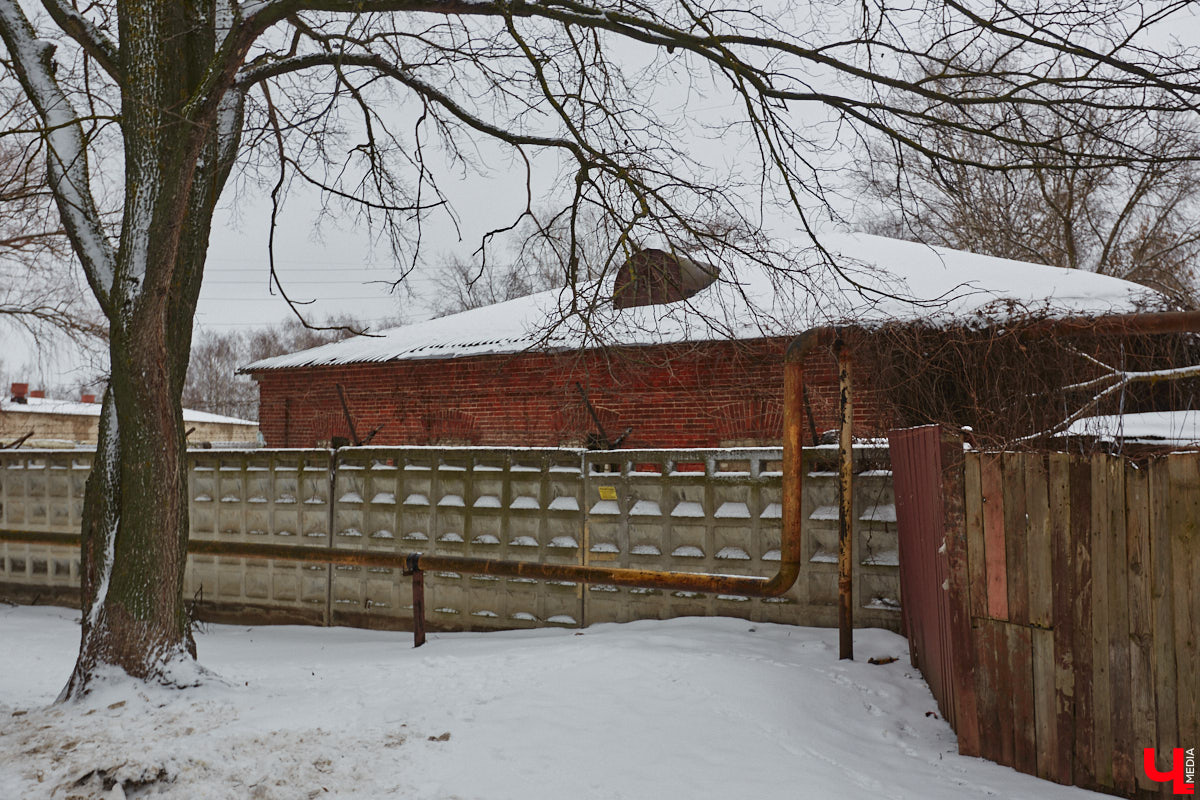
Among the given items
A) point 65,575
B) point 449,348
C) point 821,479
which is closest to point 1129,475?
point 821,479

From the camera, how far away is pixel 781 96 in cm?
534

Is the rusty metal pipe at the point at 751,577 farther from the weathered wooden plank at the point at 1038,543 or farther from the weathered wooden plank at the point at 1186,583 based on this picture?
the weathered wooden plank at the point at 1186,583

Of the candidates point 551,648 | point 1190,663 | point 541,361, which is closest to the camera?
point 1190,663

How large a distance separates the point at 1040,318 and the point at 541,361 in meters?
7.25

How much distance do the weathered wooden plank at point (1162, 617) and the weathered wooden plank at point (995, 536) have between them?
563 millimetres

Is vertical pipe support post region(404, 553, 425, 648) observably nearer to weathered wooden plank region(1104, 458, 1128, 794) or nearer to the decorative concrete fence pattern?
the decorative concrete fence pattern

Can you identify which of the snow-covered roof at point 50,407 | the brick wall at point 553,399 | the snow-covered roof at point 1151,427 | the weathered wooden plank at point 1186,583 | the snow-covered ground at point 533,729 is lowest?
the snow-covered ground at point 533,729

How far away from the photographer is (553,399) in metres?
13.3

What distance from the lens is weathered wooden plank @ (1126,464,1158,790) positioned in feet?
11.0

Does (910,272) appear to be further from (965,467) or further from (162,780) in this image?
(162,780)

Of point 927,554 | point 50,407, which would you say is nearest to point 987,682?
point 927,554

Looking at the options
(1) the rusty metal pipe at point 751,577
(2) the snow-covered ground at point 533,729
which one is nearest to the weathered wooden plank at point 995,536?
(2) the snow-covered ground at point 533,729

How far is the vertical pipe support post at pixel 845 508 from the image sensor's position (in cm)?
536

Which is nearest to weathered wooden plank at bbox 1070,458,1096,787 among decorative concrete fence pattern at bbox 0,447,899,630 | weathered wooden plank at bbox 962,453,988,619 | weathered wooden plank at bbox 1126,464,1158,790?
weathered wooden plank at bbox 1126,464,1158,790
